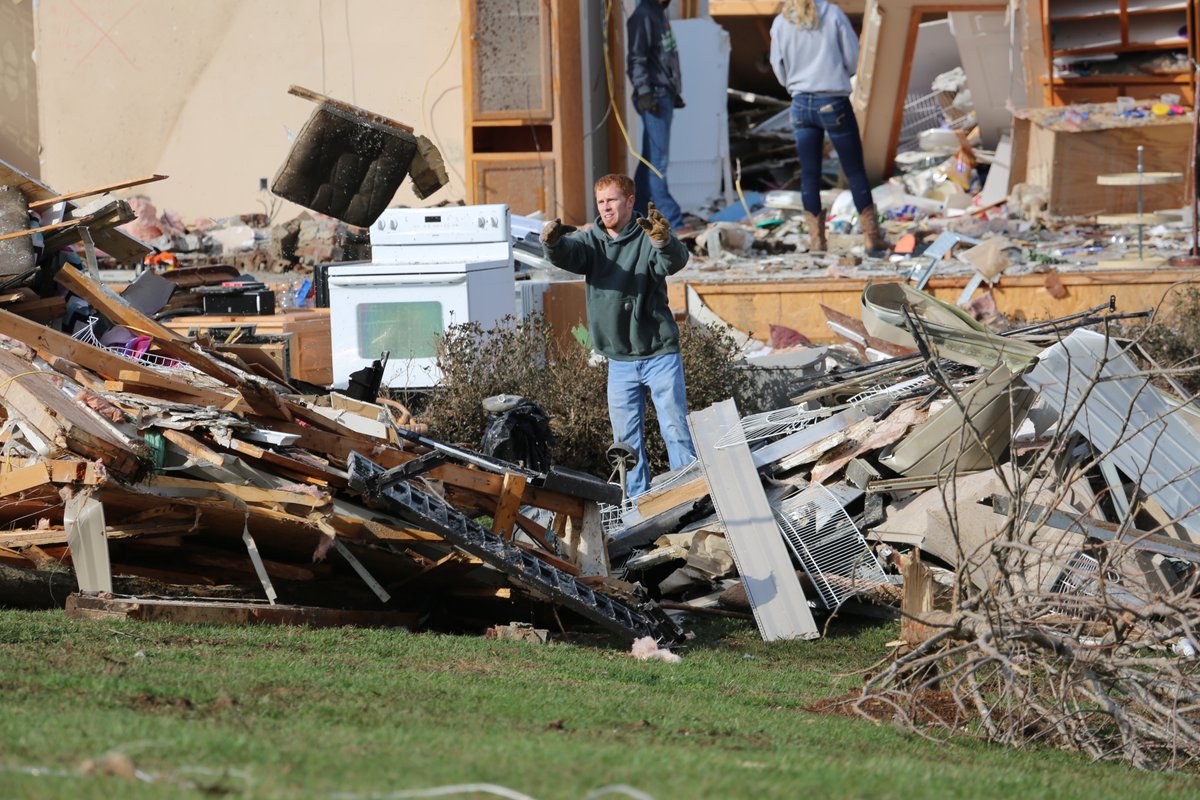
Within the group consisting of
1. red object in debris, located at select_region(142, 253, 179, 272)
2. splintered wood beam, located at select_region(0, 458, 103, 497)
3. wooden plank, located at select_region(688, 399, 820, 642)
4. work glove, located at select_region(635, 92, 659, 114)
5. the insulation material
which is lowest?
wooden plank, located at select_region(688, 399, 820, 642)

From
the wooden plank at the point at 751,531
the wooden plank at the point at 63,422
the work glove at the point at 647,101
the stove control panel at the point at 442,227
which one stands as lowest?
the wooden plank at the point at 751,531

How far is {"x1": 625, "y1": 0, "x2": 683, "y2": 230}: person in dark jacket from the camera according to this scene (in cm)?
1462

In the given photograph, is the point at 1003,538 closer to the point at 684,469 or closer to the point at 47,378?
the point at 684,469

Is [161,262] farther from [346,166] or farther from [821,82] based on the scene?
[821,82]

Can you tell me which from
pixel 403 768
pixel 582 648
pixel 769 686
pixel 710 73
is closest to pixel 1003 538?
pixel 769 686

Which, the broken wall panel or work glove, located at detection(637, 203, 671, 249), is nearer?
the broken wall panel

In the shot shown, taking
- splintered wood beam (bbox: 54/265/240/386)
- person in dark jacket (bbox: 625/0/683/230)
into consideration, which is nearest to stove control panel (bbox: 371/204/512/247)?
splintered wood beam (bbox: 54/265/240/386)

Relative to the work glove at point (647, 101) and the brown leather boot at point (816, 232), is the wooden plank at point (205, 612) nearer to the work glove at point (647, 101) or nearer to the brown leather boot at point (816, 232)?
the brown leather boot at point (816, 232)

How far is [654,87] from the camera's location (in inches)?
579

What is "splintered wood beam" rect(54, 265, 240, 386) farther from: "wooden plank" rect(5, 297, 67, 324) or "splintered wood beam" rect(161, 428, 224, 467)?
"splintered wood beam" rect(161, 428, 224, 467)

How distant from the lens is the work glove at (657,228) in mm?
7770

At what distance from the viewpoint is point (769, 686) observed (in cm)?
601

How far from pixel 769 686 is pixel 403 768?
2757 mm


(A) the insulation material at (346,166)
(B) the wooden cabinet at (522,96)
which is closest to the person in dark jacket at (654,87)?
(B) the wooden cabinet at (522,96)
